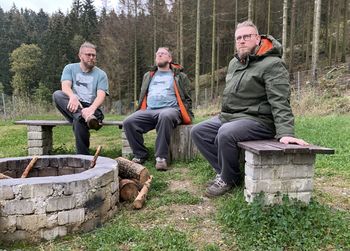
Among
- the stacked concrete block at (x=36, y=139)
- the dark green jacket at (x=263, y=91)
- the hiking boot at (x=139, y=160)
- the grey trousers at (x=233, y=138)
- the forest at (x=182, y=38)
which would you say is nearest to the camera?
the dark green jacket at (x=263, y=91)

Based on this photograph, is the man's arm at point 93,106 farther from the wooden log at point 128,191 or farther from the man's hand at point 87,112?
the wooden log at point 128,191

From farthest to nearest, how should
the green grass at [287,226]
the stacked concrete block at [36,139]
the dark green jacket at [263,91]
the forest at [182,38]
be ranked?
the forest at [182,38] → the stacked concrete block at [36,139] → the dark green jacket at [263,91] → the green grass at [287,226]

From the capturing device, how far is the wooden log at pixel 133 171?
141 inches

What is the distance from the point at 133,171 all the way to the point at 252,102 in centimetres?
140

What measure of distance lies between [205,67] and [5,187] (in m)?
29.5

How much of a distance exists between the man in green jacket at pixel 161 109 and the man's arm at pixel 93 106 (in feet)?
1.41

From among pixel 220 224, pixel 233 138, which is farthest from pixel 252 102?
pixel 220 224

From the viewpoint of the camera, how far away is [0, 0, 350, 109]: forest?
18500 millimetres

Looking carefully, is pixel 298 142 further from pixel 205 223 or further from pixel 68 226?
pixel 68 226

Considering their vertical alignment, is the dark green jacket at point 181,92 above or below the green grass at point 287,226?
above

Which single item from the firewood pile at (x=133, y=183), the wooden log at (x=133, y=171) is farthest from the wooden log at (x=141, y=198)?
the wooden log at (x=133, y=171)

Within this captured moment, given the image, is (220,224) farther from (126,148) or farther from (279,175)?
(126,148)

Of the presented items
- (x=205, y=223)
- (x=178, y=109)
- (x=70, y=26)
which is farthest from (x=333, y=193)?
(x=70, y=26)

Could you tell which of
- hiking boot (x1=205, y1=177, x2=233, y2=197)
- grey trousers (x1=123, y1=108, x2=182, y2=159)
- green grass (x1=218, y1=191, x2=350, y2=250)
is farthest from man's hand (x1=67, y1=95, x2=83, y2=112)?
green grass (x1=218, y1=191, x2=350, y2=250)
